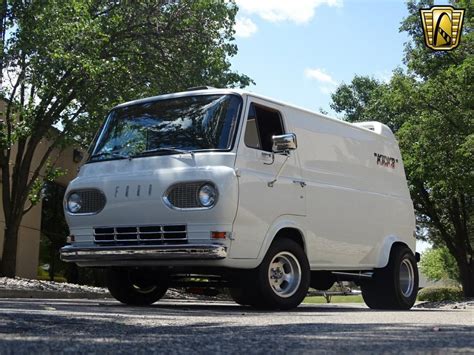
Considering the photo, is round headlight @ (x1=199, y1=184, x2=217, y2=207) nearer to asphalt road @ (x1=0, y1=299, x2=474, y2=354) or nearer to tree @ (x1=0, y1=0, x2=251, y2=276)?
asphalt road @ (x1=0, y1=299, x2=474, y2=354)

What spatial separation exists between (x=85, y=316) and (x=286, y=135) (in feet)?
10.6

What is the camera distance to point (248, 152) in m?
8.62

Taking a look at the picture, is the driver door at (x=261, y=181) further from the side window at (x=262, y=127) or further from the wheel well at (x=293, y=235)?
the wheel well at (x=293, y=235)

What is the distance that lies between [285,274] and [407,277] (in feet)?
9.96

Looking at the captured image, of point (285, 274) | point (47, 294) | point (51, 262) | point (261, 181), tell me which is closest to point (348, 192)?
point (285, 274)

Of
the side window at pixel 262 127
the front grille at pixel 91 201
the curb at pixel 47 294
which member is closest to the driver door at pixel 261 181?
the side window at pixel 262 127

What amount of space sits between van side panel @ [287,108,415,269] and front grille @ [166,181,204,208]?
1.73 metres

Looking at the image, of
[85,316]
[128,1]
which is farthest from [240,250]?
[128,1]

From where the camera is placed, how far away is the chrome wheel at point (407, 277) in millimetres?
11109

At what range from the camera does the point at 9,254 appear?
58.3 feet

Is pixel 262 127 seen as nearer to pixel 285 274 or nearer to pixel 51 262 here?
pixel 285 274

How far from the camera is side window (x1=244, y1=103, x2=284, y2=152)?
8828 mm

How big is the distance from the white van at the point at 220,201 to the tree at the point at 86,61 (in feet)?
23.8

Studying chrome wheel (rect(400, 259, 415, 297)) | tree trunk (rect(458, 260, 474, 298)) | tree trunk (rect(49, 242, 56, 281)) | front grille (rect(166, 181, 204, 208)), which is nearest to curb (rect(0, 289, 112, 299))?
front grille (rect(166, 181, 204, 208))
